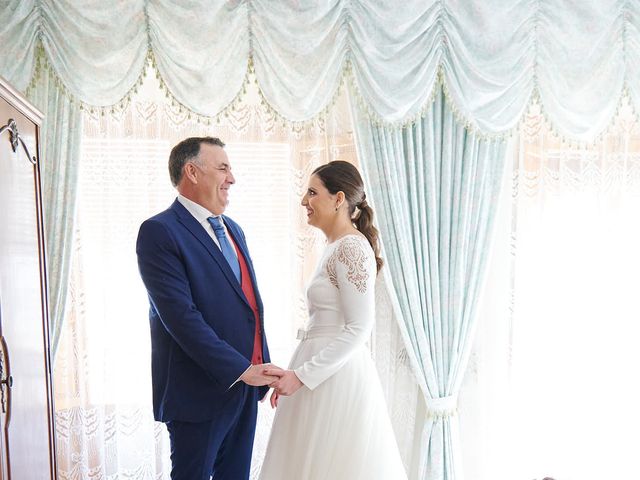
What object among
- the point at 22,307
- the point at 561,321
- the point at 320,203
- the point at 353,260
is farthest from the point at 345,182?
the point at 561,321

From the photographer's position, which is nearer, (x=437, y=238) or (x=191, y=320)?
(x=191, y=320)

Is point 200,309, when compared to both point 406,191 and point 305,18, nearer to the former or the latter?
point 406,191

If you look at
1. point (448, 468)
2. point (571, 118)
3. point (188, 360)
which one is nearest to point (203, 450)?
point (188, 360)

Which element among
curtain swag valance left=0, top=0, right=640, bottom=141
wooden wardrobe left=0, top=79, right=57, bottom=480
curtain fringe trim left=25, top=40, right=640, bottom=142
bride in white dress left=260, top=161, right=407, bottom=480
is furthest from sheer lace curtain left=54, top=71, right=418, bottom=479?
bride in white dress left=260, top=161, right=407, bottom=480

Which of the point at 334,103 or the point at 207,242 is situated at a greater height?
the point at 334,103

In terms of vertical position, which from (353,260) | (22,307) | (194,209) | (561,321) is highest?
(194,209)

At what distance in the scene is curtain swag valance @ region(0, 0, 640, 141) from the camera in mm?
2525

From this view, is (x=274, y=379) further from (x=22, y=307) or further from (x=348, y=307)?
(x=22, y=307)

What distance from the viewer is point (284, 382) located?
2.11m

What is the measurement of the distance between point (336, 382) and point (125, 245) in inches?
46.0

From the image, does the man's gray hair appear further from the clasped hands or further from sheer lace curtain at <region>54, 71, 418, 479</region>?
the clasped hands

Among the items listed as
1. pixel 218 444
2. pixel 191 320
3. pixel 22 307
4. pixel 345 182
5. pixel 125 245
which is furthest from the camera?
pixel 125 245

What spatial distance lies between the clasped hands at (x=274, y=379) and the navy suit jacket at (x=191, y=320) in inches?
1.7

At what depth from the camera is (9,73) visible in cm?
245
